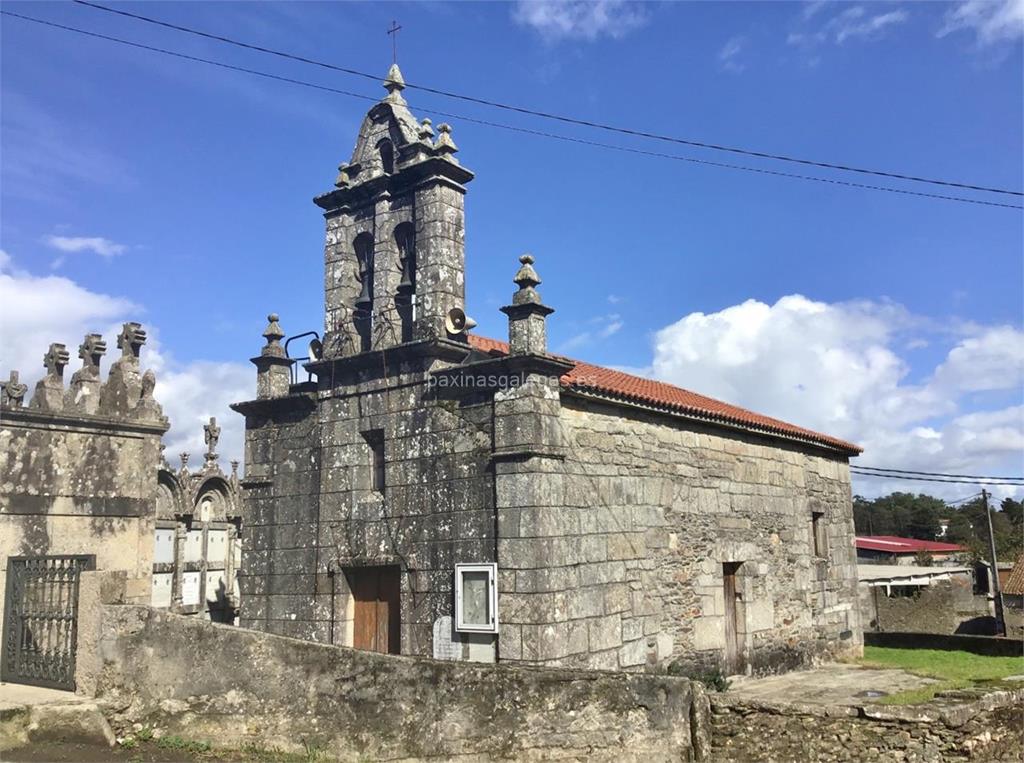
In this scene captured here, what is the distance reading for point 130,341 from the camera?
31.9ft

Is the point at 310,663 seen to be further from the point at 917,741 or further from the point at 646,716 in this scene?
the point at 917,741

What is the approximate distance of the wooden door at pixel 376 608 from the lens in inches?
421

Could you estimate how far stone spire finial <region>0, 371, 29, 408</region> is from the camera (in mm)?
9078

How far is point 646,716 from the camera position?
20.5 feet

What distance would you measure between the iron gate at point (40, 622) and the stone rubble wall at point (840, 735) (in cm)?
573

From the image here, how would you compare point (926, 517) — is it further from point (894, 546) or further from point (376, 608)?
point (376, 608)

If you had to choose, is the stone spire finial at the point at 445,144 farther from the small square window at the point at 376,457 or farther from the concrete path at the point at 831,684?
the concrete path at the point at 831,684

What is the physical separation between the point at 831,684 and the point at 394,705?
923 cm

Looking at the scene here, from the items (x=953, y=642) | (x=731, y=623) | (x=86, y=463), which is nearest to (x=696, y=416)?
(x=731, y=623)

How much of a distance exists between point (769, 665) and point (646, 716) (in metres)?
8.15

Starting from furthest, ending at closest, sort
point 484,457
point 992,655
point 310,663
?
point 992,655 < point 484,457 < point 310,663

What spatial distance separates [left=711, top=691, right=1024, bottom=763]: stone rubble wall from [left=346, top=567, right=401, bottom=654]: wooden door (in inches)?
207

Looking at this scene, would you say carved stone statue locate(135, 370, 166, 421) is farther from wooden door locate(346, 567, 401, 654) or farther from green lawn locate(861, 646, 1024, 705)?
green lawn locate(861, 646, 1024, 705)

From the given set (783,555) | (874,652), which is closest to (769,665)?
(783,555)
